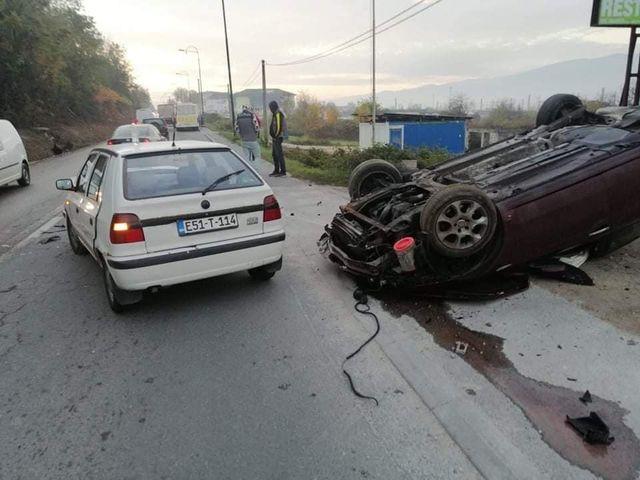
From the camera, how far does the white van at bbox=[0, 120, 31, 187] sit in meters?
11.1

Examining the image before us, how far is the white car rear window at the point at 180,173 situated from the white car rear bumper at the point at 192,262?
0.53m

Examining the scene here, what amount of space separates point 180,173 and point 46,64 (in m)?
29.9

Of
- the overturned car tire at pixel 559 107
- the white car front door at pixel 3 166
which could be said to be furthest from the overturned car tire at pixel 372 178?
the white car front door at pixel 3 166

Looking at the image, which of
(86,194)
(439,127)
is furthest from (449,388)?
(439,127)

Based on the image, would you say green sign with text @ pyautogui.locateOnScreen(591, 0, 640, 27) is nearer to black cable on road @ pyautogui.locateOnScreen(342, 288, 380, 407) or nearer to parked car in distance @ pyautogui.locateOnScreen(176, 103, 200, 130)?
black cable on road @ pyautogui.locateOnScreen(342, 288, 380, 407)

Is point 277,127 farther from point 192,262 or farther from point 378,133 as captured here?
point 378,133

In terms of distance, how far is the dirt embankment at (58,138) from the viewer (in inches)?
918

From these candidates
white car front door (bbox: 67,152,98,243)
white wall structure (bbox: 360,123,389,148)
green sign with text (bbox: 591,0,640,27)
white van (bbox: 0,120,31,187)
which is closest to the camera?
white car front door (bbox: 67,152,98,243)

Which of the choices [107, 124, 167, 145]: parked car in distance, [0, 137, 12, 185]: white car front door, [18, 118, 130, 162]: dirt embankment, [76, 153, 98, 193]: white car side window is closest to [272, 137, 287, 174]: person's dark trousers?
[107, 124, 167, 145]: parked car in distance

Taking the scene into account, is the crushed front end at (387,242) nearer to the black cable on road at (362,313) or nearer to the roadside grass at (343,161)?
the black cable on road at (362,313)

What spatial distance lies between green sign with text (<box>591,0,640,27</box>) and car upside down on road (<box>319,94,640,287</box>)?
5.38 m

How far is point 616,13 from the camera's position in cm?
912

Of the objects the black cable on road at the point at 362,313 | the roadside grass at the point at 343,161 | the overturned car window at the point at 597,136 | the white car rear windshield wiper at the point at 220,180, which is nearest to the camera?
the black cable on road at the point at 362,313

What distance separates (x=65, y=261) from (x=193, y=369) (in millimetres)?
3444
